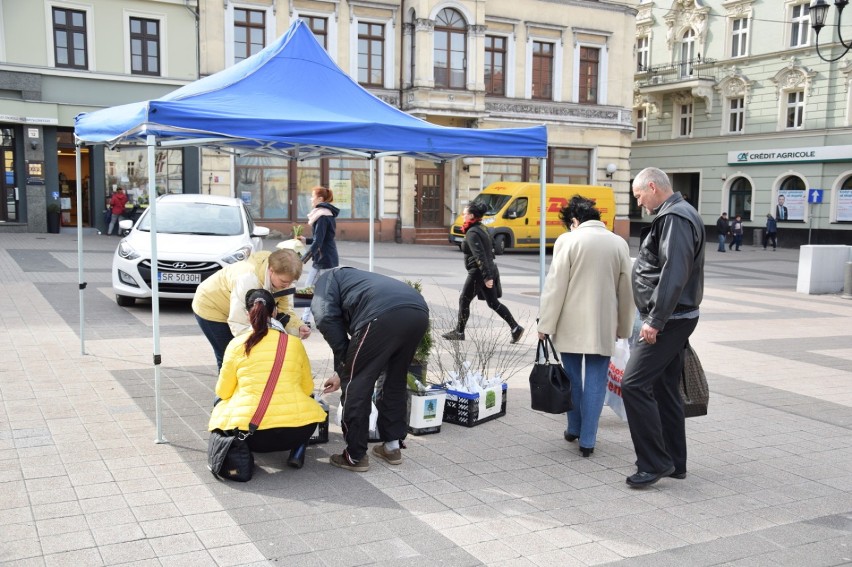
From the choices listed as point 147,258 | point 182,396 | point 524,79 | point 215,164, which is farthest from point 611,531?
point 524,79

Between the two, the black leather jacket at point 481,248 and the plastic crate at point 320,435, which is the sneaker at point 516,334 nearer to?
the black leather jacket at point 481,248

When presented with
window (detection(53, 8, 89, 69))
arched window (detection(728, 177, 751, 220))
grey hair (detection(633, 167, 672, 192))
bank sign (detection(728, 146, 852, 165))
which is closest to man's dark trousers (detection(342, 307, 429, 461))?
grey hair (detection(633, 167, 672, 192))

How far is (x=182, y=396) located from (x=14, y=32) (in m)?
20.8

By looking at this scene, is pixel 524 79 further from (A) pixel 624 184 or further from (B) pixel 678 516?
(B) pixel 678 516

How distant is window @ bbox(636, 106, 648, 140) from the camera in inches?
1560

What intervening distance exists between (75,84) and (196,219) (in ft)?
48.5

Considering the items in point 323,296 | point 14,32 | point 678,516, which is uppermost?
point 14,32

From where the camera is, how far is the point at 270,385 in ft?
16.1

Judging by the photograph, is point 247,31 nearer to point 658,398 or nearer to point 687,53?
point 687,53

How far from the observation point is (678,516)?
463cm

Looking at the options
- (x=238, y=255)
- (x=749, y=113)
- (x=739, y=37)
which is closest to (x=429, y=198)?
(x=749, y=113)

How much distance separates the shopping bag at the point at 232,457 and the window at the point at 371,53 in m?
24.6

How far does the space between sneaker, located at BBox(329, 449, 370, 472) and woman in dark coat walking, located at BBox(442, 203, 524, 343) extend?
4336mm

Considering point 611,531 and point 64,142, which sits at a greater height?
point 64,142
